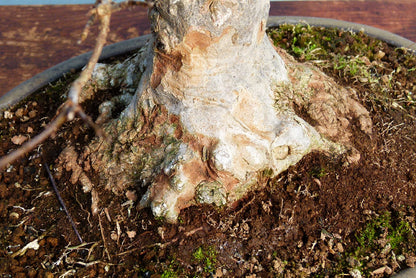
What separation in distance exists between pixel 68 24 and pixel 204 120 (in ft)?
5.23

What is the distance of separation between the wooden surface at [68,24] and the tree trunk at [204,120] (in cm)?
117

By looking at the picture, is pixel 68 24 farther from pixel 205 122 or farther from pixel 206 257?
pixel 206 257

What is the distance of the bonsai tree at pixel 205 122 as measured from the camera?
3.63 ft

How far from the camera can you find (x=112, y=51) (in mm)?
1846

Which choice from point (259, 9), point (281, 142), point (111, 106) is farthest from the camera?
point (111, 106)

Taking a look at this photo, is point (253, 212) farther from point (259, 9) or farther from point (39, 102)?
point (39, 102)

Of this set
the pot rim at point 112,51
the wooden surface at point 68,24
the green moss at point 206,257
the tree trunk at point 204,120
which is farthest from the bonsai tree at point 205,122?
the wooden surface at point 68,24

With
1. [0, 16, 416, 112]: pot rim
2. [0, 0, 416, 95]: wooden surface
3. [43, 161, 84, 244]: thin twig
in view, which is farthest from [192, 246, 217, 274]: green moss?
[0, 0, 416, 95]: wooden surface

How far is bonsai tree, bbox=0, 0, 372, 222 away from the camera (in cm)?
111

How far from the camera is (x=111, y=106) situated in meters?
1.49

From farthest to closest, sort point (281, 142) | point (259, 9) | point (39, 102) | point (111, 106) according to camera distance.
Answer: point (39, 102)
point (111, 106)
point (281, 142)
point (259, 9)

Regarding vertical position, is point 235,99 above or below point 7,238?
above

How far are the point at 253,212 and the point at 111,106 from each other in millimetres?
601

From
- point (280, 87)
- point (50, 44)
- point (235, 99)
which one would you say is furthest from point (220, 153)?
point (50, 44)
